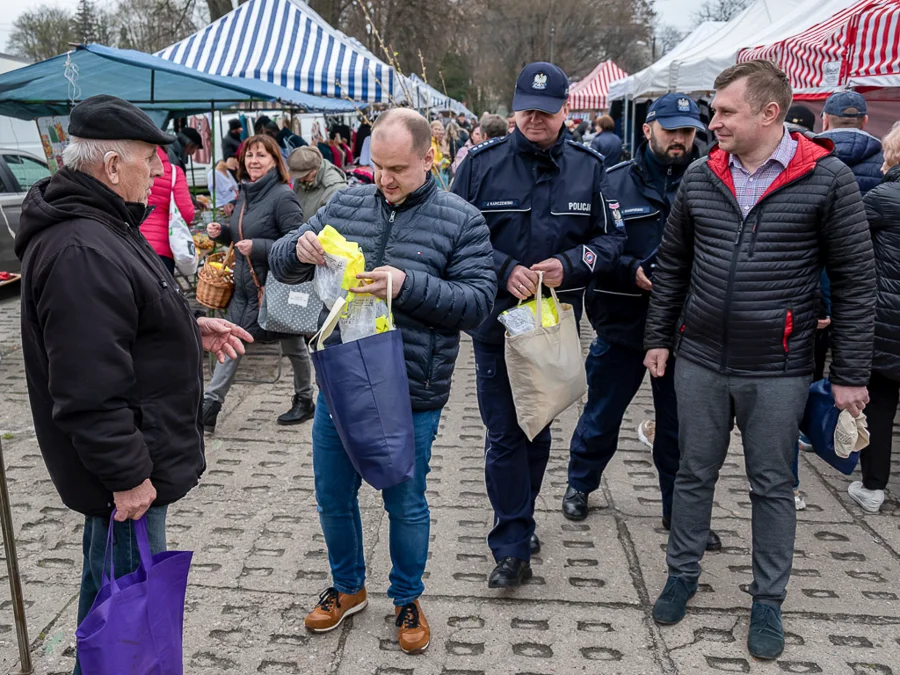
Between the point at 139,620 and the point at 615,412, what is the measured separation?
2.39 m

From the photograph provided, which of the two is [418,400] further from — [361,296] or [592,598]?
[592,598]

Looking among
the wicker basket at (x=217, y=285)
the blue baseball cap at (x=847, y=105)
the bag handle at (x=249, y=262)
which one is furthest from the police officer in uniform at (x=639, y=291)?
the wicker basket at (x=217, y=285)

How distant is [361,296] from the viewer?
2.58m

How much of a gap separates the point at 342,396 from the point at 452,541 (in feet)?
5.04

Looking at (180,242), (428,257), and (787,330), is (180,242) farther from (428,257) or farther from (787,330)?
(787,330)

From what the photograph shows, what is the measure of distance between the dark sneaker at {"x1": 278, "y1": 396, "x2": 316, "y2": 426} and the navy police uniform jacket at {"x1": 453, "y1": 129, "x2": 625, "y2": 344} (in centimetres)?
242

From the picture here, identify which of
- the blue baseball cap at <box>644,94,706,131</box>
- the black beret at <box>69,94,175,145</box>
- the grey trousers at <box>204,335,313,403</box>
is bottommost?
the grey trousers at <box>204,335,313,403</box>

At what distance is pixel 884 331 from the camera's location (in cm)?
400

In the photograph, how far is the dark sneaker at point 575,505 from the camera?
13.1 feet

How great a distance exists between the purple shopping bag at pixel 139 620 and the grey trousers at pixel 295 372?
9.87ft

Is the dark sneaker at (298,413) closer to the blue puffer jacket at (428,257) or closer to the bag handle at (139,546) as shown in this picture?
the blue puffer jacket at (428,257)

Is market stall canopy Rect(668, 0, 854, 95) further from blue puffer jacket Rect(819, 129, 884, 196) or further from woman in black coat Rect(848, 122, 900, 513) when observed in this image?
woman in black coat Rect(848, 122, 900, 513)

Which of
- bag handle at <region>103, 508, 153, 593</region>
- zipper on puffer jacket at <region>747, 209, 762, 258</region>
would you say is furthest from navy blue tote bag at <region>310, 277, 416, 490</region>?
zipper on puffer jacket at <region>747, 209, 762, 258</region>

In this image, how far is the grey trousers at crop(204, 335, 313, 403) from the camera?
17.0 feet
